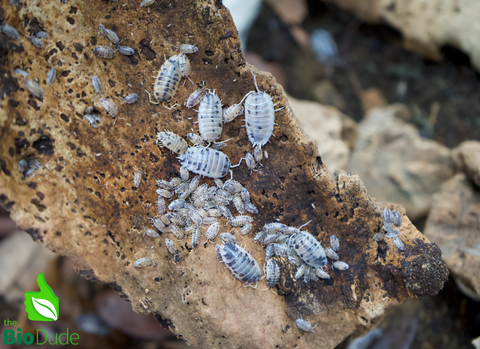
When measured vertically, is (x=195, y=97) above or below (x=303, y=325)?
above

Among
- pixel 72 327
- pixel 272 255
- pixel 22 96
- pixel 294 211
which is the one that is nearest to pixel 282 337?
pixel 272 255

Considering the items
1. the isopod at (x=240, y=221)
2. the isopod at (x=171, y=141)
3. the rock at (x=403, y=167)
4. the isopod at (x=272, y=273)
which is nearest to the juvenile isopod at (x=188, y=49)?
the isopod at (x=171, y=141)

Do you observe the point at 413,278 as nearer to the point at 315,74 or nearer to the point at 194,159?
the point at 194,159

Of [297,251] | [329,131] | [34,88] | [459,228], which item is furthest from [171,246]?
[459,228]

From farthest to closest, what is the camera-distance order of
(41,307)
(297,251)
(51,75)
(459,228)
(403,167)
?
(403,167) → (459,228) → (41,307) → (297,251) → (51,75)

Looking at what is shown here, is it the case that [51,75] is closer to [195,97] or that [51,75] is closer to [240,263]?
[195,97]

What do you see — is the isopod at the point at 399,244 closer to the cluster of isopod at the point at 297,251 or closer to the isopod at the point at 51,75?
the cluster of isopod at the point at 297,251
